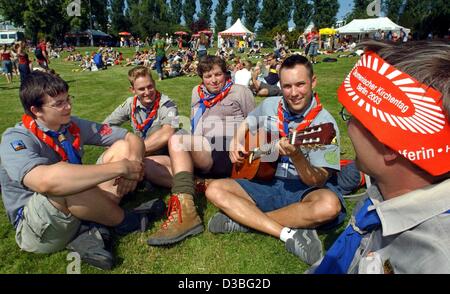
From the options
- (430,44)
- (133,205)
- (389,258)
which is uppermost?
(430,44)

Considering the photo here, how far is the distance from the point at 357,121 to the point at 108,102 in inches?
466

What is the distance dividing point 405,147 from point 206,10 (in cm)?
9720

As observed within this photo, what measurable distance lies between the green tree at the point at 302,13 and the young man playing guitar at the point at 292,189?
7446 cm

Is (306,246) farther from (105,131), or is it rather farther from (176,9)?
(176,9)

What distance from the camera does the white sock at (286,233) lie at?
3.36 meters

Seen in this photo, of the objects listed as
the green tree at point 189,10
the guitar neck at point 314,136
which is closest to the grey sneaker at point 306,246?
the guitar neck at point 314,136

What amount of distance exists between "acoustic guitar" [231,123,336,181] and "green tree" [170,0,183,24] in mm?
92560

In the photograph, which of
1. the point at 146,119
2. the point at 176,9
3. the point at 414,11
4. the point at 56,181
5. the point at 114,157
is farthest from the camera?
the point at 176,9

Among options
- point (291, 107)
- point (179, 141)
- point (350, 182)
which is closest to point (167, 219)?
point (179, 141)

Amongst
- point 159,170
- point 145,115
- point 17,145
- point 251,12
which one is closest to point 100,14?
point 251,12

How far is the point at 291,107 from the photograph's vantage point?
12.6ft

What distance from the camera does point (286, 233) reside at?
11.1ft

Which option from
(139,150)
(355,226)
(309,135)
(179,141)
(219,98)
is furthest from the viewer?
(219,98)

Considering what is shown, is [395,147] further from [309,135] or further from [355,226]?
[309,135]
